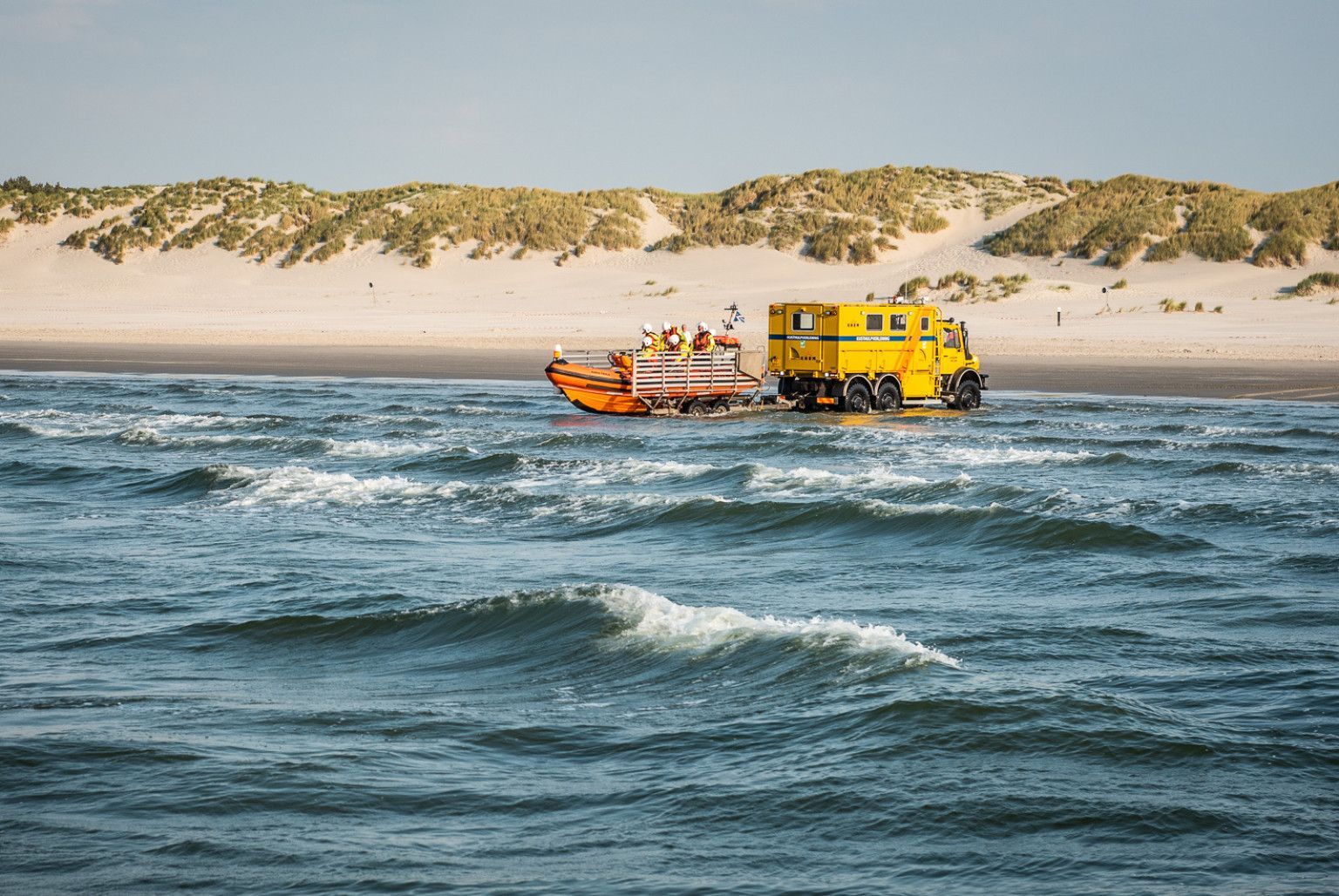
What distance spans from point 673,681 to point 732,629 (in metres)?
1.16

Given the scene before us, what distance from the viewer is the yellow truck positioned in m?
30.6

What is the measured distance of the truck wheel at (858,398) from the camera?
30703 mm

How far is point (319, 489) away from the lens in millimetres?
20188

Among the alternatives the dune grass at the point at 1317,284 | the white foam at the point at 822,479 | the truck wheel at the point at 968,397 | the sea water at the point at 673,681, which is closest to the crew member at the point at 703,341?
the truck wheel at the point at 968,397

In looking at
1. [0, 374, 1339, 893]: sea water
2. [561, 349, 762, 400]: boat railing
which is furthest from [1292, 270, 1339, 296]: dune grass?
[0, 374, 1339, 893]: sea water

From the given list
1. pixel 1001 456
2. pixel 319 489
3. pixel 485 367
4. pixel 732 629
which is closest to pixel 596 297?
pixel 485 367

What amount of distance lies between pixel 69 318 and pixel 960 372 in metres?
42.6

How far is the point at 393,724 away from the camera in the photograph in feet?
30.0

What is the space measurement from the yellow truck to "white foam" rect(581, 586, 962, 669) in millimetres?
18595

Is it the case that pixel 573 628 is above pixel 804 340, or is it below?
below

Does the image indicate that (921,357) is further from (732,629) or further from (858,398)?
(732,629)

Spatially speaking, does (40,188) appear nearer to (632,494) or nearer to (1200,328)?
(1200,328)

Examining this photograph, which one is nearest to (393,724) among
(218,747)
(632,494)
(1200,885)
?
(218,747)

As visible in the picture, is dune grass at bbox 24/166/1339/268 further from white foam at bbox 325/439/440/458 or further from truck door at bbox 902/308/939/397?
white foam at bbox 325/439/440/458
